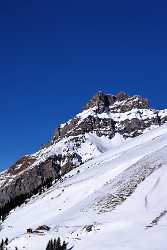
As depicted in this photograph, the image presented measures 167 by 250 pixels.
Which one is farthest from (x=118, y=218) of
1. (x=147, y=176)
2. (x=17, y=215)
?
(x=17, y=215)

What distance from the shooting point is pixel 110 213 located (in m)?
78.9

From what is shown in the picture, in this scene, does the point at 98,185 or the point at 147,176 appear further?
the point at 98,185

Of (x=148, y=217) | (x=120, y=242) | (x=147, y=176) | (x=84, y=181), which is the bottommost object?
(x=120, y=242)

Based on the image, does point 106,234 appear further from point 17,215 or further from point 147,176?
point 17,215

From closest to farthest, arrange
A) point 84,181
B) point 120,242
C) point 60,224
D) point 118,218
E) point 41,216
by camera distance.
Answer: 1. point 120,242
2. point 118,218
3. point 60,224
4. point 41,216
5. point 84,181

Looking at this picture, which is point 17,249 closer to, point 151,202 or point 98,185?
point 151,202

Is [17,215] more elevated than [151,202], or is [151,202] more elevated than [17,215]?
[17,215]

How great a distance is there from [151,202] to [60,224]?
14.3m

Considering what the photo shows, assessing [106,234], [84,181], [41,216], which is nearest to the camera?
[106,234]

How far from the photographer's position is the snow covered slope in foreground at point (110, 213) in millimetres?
65062

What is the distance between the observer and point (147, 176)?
90.0m

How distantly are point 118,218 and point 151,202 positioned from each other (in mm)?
6165

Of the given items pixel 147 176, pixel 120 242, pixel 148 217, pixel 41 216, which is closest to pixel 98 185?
pixel 41 216

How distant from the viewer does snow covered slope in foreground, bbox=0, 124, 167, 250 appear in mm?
65062
